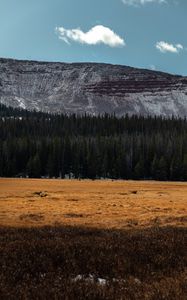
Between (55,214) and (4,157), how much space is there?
10374 centimetres

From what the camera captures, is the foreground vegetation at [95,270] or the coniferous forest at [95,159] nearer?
the foreground vegetation at [95,270]

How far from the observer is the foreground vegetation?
8.87 m

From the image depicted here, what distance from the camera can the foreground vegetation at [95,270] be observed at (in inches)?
349

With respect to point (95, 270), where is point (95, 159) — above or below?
above

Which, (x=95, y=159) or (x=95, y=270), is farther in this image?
(x=95, y=159)

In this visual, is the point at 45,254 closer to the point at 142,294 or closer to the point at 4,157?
the point at 142,294

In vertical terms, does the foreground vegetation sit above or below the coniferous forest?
below

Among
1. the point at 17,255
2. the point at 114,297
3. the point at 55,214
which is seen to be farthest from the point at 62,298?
the point at 55,214

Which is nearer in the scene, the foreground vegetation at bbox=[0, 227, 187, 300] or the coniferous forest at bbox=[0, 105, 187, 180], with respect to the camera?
the foreground vegetation at bbox=[0, 227, 187, 300]

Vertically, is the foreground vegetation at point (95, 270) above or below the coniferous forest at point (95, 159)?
below

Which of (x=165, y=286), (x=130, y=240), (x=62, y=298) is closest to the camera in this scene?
(x=62, y=298)

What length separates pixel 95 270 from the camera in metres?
11.4

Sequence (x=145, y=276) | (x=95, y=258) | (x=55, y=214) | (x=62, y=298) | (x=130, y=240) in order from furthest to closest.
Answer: (x=55, y=214), (x=130, y=240), (x=95, y=258), (x=145, y=276), (x=62, y=298)

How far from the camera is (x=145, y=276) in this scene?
1106cm
